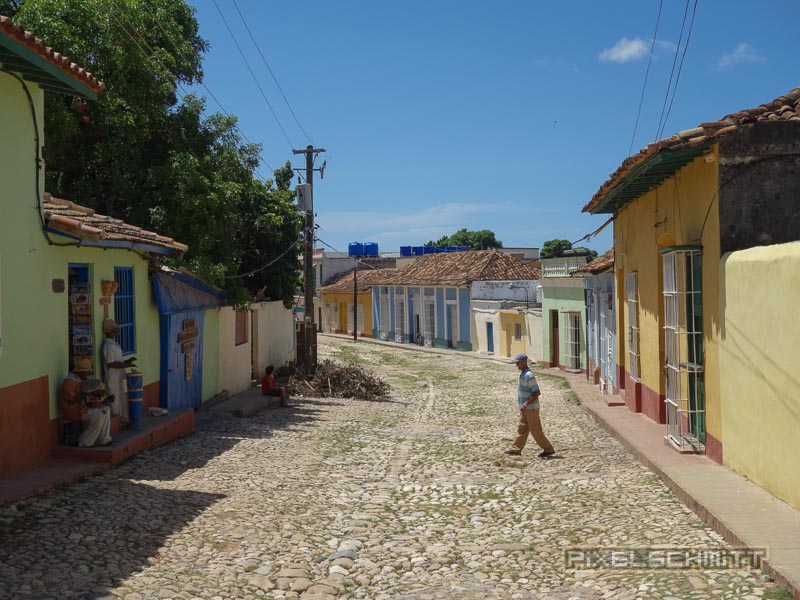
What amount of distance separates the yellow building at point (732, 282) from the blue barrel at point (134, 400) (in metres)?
6.34

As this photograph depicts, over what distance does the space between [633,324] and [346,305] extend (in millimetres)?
39934

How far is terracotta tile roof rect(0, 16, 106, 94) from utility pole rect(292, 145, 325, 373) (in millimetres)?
11926

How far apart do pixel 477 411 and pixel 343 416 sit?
288 centimetres

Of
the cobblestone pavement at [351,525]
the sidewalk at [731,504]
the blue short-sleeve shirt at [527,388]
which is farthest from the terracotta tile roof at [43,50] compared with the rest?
the sidewalk at [731,504]

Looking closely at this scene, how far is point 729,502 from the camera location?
6.94 m

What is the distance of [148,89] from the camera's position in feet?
49.7

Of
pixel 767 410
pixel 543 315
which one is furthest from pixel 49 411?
pixel 543 315

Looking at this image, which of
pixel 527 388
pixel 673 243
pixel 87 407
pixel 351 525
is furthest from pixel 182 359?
pixel 673 243

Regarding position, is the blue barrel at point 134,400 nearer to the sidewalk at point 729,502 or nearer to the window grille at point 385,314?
the sidewalk at point 729,502

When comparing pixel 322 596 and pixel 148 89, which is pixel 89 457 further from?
pixel 148 89

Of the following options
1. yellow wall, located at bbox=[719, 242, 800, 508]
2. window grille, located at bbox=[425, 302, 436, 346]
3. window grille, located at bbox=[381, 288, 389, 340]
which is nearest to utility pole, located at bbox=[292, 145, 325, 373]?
yellow wall, located at bbox=[719, 242, 800, 508]

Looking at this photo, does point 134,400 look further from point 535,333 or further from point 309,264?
point 535,333

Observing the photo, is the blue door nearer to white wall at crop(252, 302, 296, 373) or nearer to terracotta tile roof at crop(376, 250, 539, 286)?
white wall at crop(252, 302, 296, 373)

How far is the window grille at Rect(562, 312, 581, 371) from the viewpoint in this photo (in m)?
26.4
